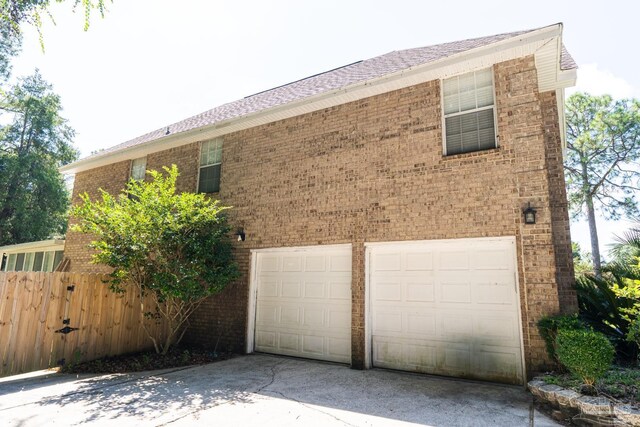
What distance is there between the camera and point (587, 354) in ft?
13.8

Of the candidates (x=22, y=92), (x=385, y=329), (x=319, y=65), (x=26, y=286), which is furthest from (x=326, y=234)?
(x=22, y=92)

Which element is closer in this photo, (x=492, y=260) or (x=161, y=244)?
(x=492, y=260)

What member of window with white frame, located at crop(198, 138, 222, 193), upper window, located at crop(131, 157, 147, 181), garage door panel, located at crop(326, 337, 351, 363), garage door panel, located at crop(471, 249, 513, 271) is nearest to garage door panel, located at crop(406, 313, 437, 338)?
garage door panel, located at crop(471, 249, 513, 271)

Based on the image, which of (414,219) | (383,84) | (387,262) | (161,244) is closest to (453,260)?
(414,219)

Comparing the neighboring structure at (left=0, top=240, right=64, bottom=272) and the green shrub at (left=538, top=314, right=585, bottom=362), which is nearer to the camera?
the green shrub at (left=538, top=314, right=585, bottom=362)

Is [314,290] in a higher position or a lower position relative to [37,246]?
lower

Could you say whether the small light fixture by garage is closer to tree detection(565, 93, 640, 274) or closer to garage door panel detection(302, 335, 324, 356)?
garage door panel detection(302, 335, 324, 356)

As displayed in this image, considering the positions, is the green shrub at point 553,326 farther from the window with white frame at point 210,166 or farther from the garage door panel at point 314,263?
the window with white frame at point 210,166

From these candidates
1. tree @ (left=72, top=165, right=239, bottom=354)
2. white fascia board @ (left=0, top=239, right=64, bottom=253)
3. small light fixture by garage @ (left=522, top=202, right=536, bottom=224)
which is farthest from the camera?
white fascia board @ (left=0, top=239, right=64, bottom=253)

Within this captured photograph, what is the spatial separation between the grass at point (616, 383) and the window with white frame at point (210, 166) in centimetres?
821

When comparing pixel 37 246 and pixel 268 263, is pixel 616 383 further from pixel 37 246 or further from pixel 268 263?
pixel 37 246

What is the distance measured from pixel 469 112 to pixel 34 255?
17.9 metres

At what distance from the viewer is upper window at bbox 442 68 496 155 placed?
21.4 ft

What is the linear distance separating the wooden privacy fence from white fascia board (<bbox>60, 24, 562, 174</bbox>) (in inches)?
177
